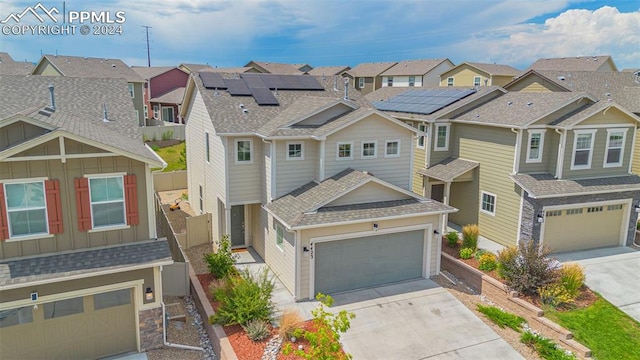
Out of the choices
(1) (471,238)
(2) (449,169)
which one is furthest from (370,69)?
(1) (471,238)

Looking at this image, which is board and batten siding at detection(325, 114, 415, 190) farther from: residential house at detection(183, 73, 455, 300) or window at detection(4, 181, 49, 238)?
window at detection(4, 181, 49, 238)

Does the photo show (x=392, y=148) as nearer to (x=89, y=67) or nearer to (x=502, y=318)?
(x=502, y=318)

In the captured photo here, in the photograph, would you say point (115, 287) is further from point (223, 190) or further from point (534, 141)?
point (534, 141)

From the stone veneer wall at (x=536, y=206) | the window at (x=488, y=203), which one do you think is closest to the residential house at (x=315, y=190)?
the stone veneer wall at (x=536, y=206)

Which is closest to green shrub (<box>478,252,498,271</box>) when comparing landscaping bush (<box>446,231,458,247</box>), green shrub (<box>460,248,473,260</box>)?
green shrub (<box>460,248,473,260</box>)

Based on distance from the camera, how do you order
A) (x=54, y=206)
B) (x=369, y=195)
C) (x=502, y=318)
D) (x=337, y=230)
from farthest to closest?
(x=369, y=195)
(x=337, y=230)
(x=502, y=318)
(x=54, y=206)

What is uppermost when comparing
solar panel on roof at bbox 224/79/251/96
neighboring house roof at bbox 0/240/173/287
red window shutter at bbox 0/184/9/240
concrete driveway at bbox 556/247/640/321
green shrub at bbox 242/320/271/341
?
solar panel on roof at bbox 224/79/251/96

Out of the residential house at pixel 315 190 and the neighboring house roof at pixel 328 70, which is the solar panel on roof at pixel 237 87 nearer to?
the residential house at pixel 315 190
